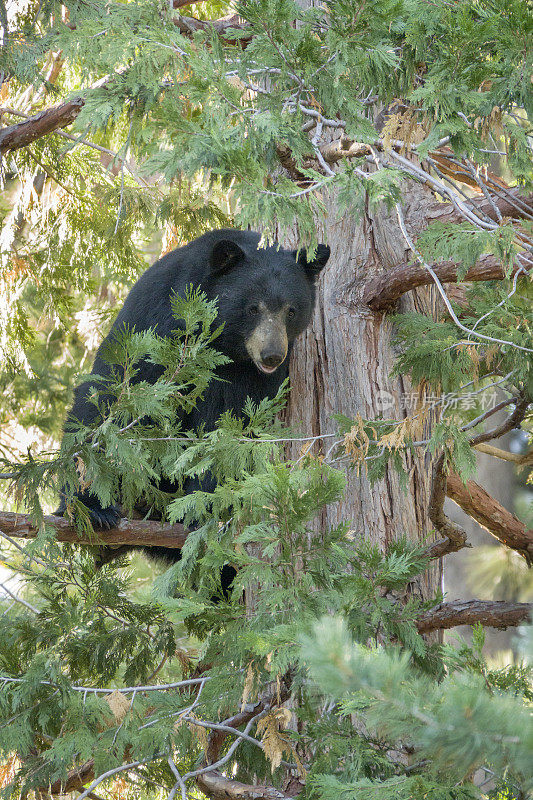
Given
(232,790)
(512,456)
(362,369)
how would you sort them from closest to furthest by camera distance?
1. (232,790)
2. (362,369)
3. (512,456)

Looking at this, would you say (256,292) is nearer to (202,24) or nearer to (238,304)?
(238,304)

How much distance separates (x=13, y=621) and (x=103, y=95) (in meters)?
2.59

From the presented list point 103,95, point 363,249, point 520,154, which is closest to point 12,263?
point 363,249

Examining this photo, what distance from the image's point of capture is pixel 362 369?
4.12 m

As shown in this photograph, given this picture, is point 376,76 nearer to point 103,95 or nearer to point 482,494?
point 103,95

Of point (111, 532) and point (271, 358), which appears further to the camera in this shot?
point (271, 358)

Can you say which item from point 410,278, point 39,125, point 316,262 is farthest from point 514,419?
point 39,125

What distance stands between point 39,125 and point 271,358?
1781mm

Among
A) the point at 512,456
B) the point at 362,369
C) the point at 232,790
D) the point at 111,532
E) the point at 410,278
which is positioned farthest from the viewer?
the point at 512,456

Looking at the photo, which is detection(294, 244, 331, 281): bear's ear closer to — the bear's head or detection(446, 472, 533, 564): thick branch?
the bear's head

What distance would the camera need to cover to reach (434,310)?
4.55m

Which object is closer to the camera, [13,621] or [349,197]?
[349,197]

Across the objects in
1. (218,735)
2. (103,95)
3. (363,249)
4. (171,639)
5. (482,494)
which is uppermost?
(103,95)

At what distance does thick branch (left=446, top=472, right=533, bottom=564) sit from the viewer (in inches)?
161
